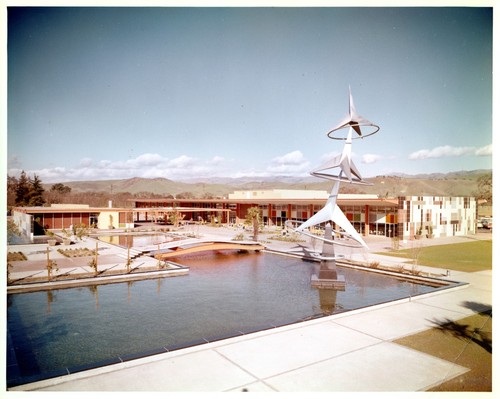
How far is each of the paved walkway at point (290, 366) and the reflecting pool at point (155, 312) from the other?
2.24 ft

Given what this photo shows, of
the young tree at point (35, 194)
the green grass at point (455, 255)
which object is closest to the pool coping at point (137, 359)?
the green grass at point (455, 255)

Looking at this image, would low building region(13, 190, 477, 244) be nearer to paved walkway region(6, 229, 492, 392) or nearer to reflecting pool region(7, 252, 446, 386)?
reflecting pool region(7, 252, 446, 386)

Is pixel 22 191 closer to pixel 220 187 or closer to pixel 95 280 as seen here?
pixel 95 280

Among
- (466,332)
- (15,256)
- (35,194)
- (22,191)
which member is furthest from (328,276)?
(35,194)

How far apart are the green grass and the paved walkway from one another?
1244cm

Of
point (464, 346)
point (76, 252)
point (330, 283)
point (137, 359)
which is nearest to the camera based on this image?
point (137, 359)

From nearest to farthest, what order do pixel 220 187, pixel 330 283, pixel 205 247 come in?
pixel 330 283 < pixel 205 247 < pixel 220 187

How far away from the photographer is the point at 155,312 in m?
13.5

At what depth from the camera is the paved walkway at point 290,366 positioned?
316 inches

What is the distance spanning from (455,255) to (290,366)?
2124cm

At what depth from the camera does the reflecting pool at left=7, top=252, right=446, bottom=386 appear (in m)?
10.2

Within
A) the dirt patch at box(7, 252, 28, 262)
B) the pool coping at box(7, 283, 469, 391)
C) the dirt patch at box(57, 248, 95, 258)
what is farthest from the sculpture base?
the dirt patch at box(7, 252, 28, 262)
